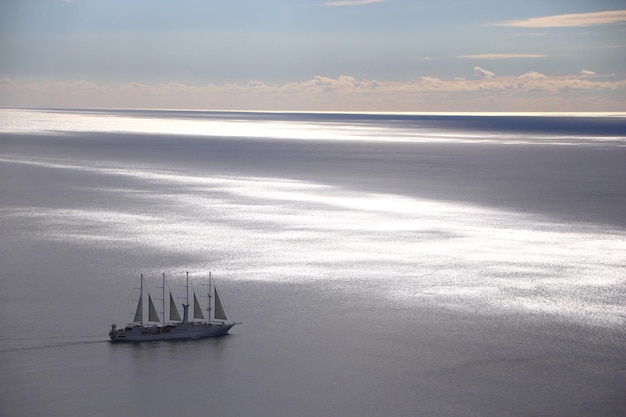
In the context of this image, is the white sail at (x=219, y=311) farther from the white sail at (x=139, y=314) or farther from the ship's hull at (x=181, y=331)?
the white sail at (x=139, y=314)

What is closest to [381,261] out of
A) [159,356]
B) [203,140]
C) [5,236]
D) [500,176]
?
[159,356]

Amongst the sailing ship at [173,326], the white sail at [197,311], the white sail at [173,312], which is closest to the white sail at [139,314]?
the sailing ship at [173,326]

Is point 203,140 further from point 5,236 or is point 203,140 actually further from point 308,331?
point 308,331

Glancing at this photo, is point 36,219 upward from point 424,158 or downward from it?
downward

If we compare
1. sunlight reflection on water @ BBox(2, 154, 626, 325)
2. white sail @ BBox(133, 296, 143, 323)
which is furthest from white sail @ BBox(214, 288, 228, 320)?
sunlight reflection on water @ BBox(2, 154, 626, 325)

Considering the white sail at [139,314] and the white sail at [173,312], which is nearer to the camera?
the white sail at [139,314]

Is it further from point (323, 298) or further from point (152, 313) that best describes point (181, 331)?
point (323, 298)
